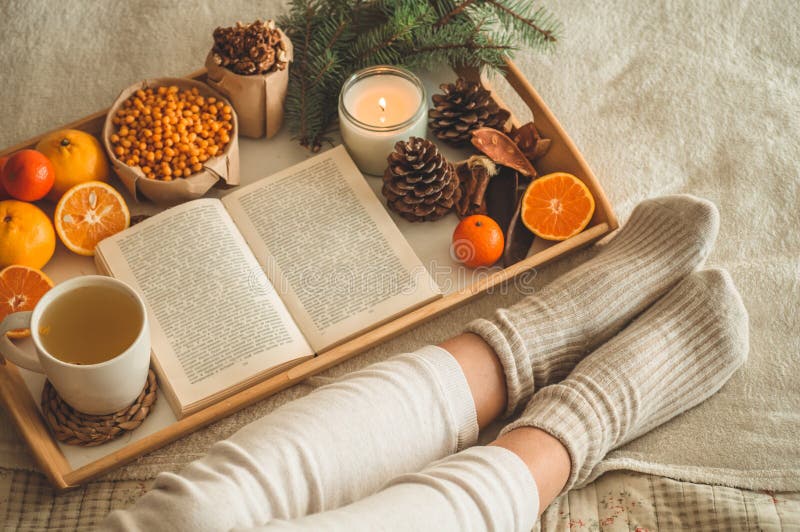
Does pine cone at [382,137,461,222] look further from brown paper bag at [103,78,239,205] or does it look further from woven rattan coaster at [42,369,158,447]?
woven rattan coaster at [42,369,158,447]

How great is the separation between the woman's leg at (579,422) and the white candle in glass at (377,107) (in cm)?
39

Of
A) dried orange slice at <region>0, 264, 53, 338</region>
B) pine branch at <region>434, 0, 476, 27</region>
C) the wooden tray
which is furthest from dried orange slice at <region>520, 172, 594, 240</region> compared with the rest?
dried orange slice at <region>0, 264, 53, 338</region>

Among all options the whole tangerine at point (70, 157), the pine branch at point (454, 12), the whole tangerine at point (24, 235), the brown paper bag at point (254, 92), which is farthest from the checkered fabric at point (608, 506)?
the pine branch at point (454, 12)

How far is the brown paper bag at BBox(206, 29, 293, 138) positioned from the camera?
41.3 inches

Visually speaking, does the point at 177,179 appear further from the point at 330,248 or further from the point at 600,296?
the point at 600,296

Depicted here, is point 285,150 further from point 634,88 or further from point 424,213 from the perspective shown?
point 634,88

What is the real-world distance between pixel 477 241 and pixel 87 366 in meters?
0.50

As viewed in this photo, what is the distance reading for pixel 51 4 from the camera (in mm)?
1328

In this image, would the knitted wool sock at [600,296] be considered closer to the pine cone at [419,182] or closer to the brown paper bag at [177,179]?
the pine cone at [419,182]

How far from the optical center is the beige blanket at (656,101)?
1065 mm

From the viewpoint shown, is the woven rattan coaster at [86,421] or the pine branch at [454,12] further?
the pine branch at [454,12]

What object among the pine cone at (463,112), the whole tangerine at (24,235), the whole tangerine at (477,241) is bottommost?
the whole tangerine at (24,235)

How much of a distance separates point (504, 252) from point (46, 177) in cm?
60

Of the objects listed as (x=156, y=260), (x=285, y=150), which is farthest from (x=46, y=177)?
(x=285, y=150)
